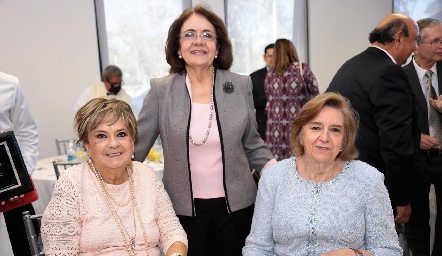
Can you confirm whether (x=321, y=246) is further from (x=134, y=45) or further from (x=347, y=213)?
(x=134, y=45)

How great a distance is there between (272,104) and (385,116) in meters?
2.35

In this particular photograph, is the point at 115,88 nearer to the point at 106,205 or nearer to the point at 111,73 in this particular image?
the point at 111,73

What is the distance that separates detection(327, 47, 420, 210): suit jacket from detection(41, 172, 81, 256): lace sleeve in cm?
154

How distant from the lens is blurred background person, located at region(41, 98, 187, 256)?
1.63 meters

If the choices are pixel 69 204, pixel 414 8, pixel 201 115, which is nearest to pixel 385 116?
pixel 201 115

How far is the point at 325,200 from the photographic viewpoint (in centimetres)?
168

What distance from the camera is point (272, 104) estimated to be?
4.60m

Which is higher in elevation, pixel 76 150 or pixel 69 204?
pixel 69 204

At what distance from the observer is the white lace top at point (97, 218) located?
1.62 metres

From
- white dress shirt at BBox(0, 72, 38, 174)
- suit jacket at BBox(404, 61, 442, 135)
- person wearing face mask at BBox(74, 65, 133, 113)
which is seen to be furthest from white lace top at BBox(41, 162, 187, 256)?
person wearing face mask at BBox(74, 65, 133, 113)

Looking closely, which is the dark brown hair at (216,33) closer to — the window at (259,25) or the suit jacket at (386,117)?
the suit jacket at (386,117)

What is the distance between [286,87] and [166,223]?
2.88 m

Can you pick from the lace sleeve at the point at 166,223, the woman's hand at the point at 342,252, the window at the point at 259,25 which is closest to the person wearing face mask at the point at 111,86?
the window at the point at 259,25

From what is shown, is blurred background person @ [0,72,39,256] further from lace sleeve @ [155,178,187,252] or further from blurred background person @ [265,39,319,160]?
blurred background person @ [265,39,319,160]
